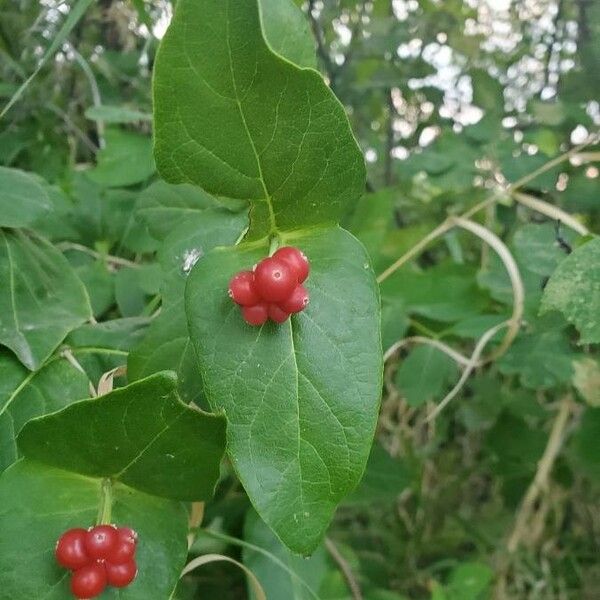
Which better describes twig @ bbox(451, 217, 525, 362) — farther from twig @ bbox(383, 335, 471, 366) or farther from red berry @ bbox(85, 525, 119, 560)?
red berry @ bbox(85, 525, 119, 560)

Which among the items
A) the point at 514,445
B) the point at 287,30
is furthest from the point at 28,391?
the point at 514,445

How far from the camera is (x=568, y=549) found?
1.27m

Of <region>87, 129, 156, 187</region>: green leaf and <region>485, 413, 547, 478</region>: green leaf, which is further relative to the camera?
<region>485, 413, 547, 478</region>: green leaf

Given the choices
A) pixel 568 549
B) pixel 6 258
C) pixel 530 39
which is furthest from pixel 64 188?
pixel 568 549

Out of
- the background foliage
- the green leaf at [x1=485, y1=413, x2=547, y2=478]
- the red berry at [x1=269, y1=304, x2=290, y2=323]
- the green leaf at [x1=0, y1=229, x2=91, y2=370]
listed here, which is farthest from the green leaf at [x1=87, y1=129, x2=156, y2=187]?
the green leaf at [x1=485, y1=413, x2=547, y2=478]

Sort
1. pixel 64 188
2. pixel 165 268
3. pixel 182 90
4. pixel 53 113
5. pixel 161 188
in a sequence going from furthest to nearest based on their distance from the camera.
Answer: pixel 53 113, pixel 64 188, pixel 161 188, pixel 165 268, pixel 182 90

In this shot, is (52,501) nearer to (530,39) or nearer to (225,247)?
(225,247)

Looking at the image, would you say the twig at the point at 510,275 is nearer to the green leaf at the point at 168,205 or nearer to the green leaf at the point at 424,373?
the green leaf at the point at 424,373

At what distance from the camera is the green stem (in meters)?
0.44

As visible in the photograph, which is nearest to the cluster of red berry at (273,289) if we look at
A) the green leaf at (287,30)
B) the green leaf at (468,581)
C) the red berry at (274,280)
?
the red berry at (274,280)

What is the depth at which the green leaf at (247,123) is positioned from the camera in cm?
37

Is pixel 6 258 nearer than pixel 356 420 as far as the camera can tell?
No

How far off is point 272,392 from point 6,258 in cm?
26

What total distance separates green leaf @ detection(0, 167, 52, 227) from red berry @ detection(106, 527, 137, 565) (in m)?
0.24
